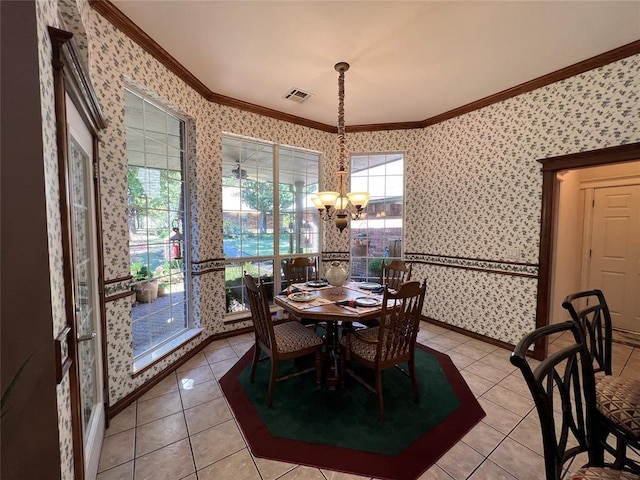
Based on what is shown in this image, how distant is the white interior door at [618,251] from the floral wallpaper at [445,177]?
1.84 metres

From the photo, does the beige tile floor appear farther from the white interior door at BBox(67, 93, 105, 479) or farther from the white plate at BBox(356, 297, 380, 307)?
the white plate at BBox(356, 297, 380, 307)

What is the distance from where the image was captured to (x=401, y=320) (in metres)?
1.98

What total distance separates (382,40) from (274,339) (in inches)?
102

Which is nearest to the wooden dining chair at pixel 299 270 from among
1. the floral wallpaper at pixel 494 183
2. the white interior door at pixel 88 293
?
the floral wallpaper at pixel 494 183

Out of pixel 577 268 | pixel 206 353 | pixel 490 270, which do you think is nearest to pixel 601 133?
pixel 490 270

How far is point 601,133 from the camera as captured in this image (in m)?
2.46

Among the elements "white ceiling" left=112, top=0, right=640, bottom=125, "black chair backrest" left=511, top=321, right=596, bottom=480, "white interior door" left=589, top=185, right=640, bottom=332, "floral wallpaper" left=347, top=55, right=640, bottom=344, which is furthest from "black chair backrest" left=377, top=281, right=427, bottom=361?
"white interior door" left=589, top=185, right=640, bottom=332

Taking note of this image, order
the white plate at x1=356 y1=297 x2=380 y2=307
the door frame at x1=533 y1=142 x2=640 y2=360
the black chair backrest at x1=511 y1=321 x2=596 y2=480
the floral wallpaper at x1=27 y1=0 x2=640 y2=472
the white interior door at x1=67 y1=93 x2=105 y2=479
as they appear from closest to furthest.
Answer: the black chair backrest at x1=511 y1=321 x2=596 y2=480, the white interior door at x1=67 y1=93 x2=105 y2=479, the floral wallpaper at x1=27 y1=0 x2=640 y2=472, the white plate at x1=356 y1=297 x2=380 y2=307, the door frame at x1=533 y1=142 x2=640 y2=360

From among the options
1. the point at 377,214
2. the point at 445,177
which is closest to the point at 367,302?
the point at 377,214

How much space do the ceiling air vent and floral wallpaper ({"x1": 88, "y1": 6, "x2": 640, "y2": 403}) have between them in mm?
539

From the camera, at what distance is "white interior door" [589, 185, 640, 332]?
3.49 metres

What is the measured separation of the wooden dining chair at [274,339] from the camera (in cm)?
208

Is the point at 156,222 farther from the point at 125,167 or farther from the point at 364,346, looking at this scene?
the point at 364,346

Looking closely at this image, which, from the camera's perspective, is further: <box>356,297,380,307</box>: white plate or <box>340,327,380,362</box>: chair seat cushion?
<box>356,297,380,307</box>: white plate
